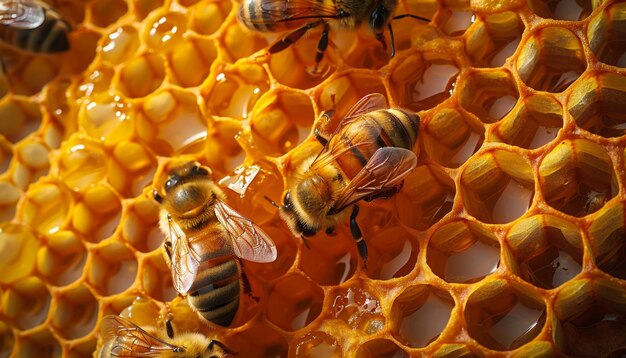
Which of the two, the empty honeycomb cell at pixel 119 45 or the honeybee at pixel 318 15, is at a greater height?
the honeybee at pixel 318 15

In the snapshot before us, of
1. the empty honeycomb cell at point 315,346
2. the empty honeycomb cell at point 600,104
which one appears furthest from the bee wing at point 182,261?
the empty honeycomb cell at point 600,104

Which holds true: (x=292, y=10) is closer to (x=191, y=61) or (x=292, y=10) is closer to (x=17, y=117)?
(x=191, y=61)

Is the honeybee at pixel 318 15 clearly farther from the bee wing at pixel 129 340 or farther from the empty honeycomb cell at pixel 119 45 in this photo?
the bee wing at pixel 129 340

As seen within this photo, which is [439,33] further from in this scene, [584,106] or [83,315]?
[83,315]

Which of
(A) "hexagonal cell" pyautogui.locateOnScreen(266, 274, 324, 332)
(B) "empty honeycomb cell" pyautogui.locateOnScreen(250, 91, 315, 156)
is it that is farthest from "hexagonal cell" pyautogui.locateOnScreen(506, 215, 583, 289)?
(B) "empty honeycomb cell" pyautogui.locateOnScreen(250, 91, 315, 156)

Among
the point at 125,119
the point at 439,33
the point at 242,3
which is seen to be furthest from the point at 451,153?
the point at 125,119

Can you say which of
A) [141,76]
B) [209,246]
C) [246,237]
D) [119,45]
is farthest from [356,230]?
[119,45]
